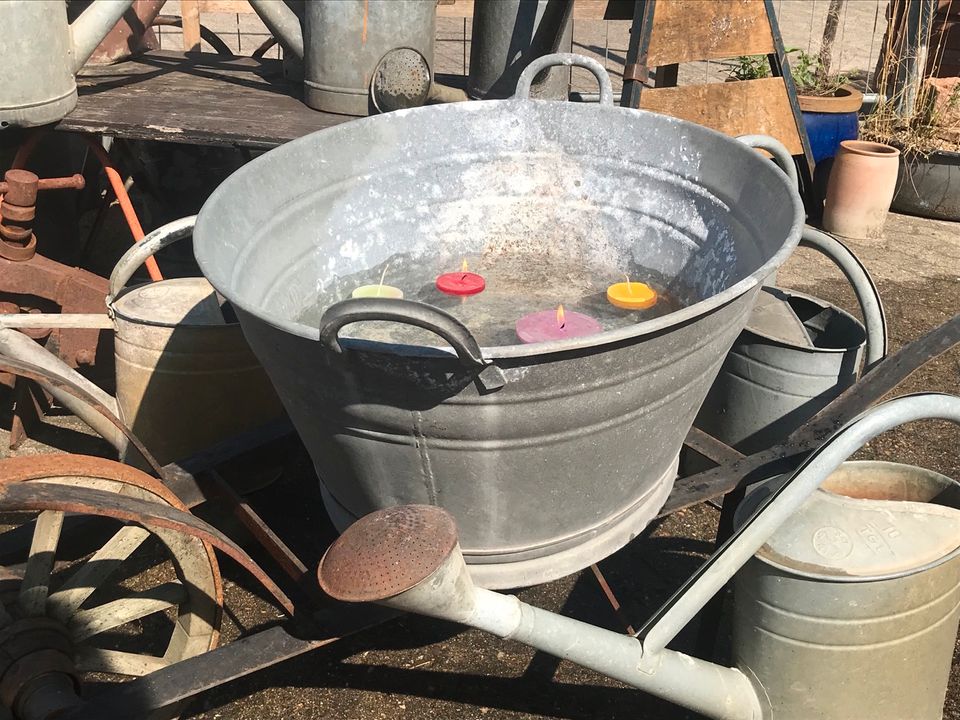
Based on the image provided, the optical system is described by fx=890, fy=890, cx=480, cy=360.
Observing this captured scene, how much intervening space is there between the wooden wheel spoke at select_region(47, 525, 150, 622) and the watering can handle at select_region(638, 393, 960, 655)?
0.89 metres

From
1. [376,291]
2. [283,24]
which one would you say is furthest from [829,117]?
[376,291]

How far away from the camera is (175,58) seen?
3.75m

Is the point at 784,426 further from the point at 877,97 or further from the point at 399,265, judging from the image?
the point at 877,97

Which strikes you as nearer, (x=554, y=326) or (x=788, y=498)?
(x=788, y=498)

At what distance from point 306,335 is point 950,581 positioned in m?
1.12

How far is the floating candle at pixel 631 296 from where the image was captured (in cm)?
166

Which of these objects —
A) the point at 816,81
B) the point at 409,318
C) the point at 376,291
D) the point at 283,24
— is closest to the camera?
the point at 409,318

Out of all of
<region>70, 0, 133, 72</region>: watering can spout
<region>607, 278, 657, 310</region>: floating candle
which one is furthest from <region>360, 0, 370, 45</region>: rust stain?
<region>607, 278, 657, 310</region>: floating candle

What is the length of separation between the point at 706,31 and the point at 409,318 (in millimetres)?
2857

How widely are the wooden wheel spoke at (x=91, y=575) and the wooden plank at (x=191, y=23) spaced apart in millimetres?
3149

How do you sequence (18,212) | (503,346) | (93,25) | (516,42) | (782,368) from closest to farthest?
(503,346) → (782,368) → (18,212) → (93,25) → (516,42)

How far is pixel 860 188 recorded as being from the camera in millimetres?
3918

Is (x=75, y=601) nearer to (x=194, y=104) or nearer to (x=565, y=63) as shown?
(x=565, y=63)

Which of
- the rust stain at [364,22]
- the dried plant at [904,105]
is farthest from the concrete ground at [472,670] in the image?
the dried plant at [904,105]
